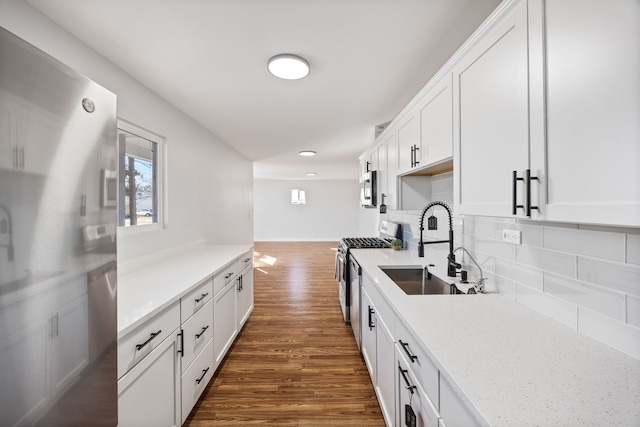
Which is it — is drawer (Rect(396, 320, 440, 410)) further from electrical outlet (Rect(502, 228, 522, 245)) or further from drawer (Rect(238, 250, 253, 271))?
drawer (Rect(238, 250, 253, 271))

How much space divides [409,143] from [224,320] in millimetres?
2144

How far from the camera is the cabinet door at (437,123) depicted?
4.67 feet

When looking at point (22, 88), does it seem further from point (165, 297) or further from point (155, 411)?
point (155, 411)

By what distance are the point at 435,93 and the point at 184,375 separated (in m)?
2.29

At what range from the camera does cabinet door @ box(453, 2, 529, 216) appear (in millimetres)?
914

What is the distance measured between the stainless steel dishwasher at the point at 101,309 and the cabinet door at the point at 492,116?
4.61 feet

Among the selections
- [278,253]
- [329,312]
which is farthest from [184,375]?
[278,253]

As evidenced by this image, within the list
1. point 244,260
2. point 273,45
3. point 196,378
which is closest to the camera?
point 273,45

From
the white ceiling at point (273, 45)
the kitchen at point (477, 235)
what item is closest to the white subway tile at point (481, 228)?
the kitchen at point (477, 235)

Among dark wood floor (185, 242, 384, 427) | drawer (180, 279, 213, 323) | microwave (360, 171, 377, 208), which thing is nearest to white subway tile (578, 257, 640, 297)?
dark wood floor (185, 242, 384, 427)

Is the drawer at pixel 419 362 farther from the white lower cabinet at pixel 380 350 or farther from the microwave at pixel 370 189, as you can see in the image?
the microwave at pixel 370 189

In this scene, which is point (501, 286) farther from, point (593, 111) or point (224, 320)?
point (224, 320)

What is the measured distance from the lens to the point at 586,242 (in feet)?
3.17

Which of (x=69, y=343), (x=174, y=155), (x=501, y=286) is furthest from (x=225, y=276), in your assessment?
(x=501, y=286)
